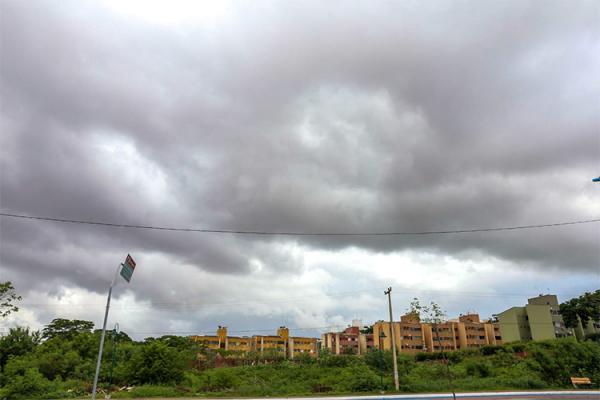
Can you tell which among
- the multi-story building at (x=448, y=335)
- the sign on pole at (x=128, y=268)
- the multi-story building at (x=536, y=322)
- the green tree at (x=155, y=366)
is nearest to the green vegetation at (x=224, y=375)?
the green tree at (x=155, y=366)

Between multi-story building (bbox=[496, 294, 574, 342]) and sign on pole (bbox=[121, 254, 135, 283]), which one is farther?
multi-story building (bbox=[496, 294, 574, 342])

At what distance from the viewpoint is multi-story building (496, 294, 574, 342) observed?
87.5 m

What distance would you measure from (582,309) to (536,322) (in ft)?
30.2

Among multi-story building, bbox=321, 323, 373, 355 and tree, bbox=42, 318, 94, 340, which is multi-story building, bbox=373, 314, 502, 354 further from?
tree, bbox=42, 318, 94, 340

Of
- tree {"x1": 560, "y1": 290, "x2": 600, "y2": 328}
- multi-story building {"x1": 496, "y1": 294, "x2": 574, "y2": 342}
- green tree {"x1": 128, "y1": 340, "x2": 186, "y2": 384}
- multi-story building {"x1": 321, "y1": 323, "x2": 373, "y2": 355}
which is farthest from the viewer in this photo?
multi-story building {"x1": 321, "y1": 323, "x2": 373, "y2": 355}

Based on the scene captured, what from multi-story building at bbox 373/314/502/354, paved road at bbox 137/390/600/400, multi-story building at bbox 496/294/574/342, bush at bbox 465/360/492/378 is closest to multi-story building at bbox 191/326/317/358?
multi-story building at bbox 373/314/502/354

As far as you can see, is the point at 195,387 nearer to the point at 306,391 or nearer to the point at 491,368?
the point at 306,391

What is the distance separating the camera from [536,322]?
88312 mm

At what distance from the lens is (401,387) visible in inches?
1455

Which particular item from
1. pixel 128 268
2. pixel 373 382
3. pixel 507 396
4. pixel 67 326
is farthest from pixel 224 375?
pixel 67 326

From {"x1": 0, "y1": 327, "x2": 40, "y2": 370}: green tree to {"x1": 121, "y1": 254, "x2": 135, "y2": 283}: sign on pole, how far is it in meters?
41.6

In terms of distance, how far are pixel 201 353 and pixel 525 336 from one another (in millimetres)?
69482

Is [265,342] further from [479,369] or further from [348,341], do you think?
[479,369]

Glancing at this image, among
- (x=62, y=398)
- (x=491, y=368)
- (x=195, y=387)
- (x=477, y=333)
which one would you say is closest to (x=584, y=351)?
(x=491, y=368)
